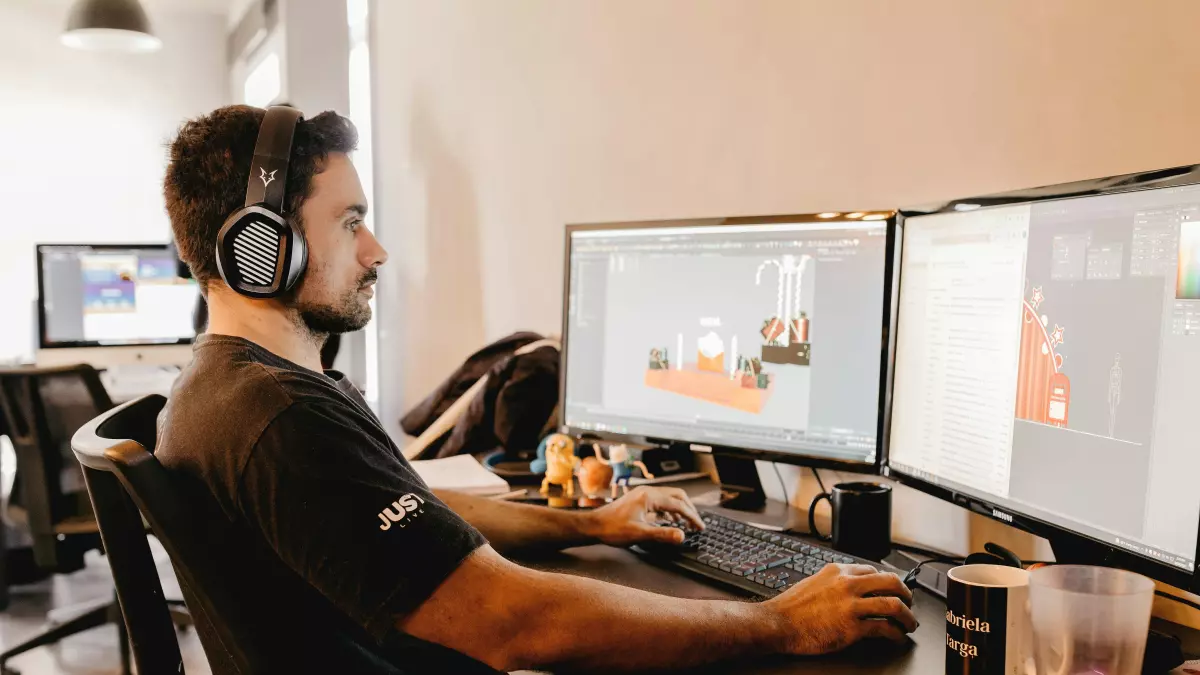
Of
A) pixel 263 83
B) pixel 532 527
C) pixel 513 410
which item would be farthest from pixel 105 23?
pixel 532 527

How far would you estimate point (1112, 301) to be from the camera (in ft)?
2.80

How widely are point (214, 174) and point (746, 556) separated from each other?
30.7 inches

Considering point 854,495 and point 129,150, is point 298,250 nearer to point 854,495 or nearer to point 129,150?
point 854,495

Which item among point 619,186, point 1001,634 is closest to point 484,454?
point 619,186

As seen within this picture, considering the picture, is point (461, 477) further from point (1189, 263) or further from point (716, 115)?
point (1189, 263)

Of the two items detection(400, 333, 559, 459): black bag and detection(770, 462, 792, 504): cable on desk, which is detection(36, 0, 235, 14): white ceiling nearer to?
detection(400, 333, 559, 459): black bag

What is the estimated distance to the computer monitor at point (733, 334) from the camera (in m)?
1.25

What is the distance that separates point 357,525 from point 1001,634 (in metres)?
0.56

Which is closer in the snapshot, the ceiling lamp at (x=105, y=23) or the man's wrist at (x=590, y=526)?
the man's wrist at (x=590, y=526)

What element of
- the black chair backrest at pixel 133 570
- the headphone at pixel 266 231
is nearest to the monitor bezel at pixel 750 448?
the headphone at pixel 266 231

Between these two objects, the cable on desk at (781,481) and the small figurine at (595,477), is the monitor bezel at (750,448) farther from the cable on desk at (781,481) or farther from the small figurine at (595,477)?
the cable on desk at (781,481)

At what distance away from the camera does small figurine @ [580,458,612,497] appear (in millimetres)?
1535

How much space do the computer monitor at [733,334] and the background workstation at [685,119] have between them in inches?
6.7

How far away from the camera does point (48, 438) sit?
2436mm
